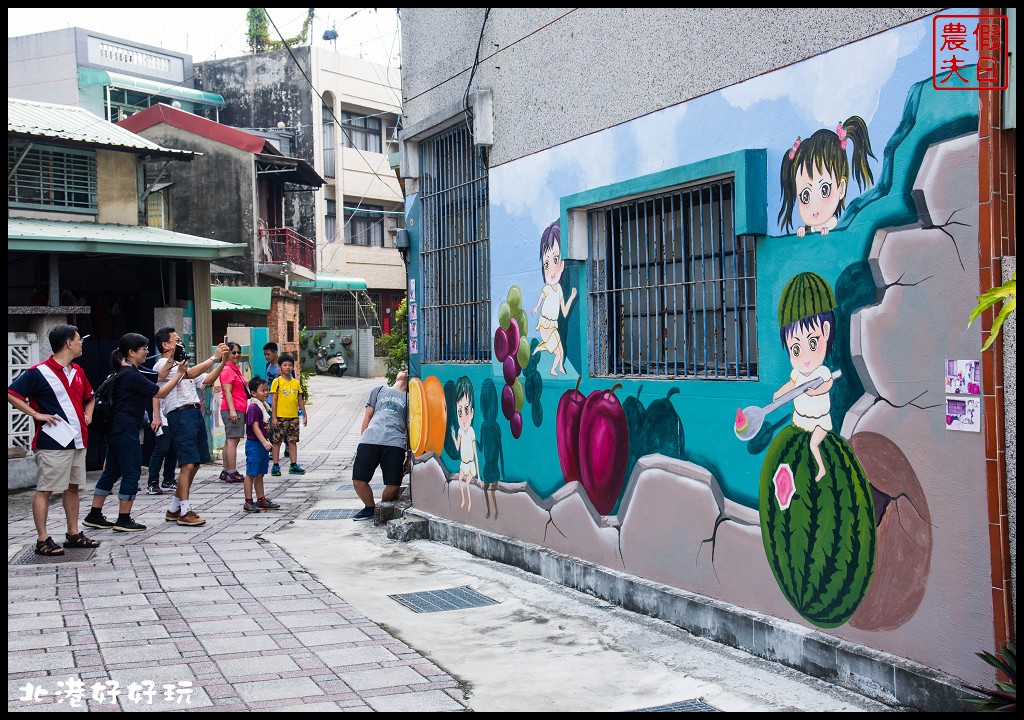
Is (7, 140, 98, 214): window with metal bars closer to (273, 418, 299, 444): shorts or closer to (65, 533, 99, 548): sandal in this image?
(273, 418, 299, 444): shorts

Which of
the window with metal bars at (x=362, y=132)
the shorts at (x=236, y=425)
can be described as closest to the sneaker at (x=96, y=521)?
the shorts at (x=236, y=425)

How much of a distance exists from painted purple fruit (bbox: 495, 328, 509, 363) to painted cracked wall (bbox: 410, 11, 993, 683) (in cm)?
75

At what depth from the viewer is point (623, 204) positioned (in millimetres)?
6500

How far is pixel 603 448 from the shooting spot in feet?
21.6

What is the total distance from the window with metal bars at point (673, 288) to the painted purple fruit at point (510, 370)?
110cm

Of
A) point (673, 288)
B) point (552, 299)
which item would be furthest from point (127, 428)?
point (673, 288)

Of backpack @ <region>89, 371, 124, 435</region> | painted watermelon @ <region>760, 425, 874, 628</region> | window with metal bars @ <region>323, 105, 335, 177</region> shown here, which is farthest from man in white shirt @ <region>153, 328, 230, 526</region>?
window with metal bars @ <region>323, 105, 335, 177</region>

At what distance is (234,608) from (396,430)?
365 cm

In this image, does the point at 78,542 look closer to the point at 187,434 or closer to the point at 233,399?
the point at 187,434

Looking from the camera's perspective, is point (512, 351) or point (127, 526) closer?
point (512, 351)

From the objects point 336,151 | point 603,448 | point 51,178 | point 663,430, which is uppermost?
point 336,151

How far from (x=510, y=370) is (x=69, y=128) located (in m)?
10.8

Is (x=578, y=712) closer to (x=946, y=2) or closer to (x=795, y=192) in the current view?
(x=795, y=192)

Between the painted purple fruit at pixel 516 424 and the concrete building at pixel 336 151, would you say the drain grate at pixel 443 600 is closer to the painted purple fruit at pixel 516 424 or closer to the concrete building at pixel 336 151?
the painted purple fruit at pixel 516 424
